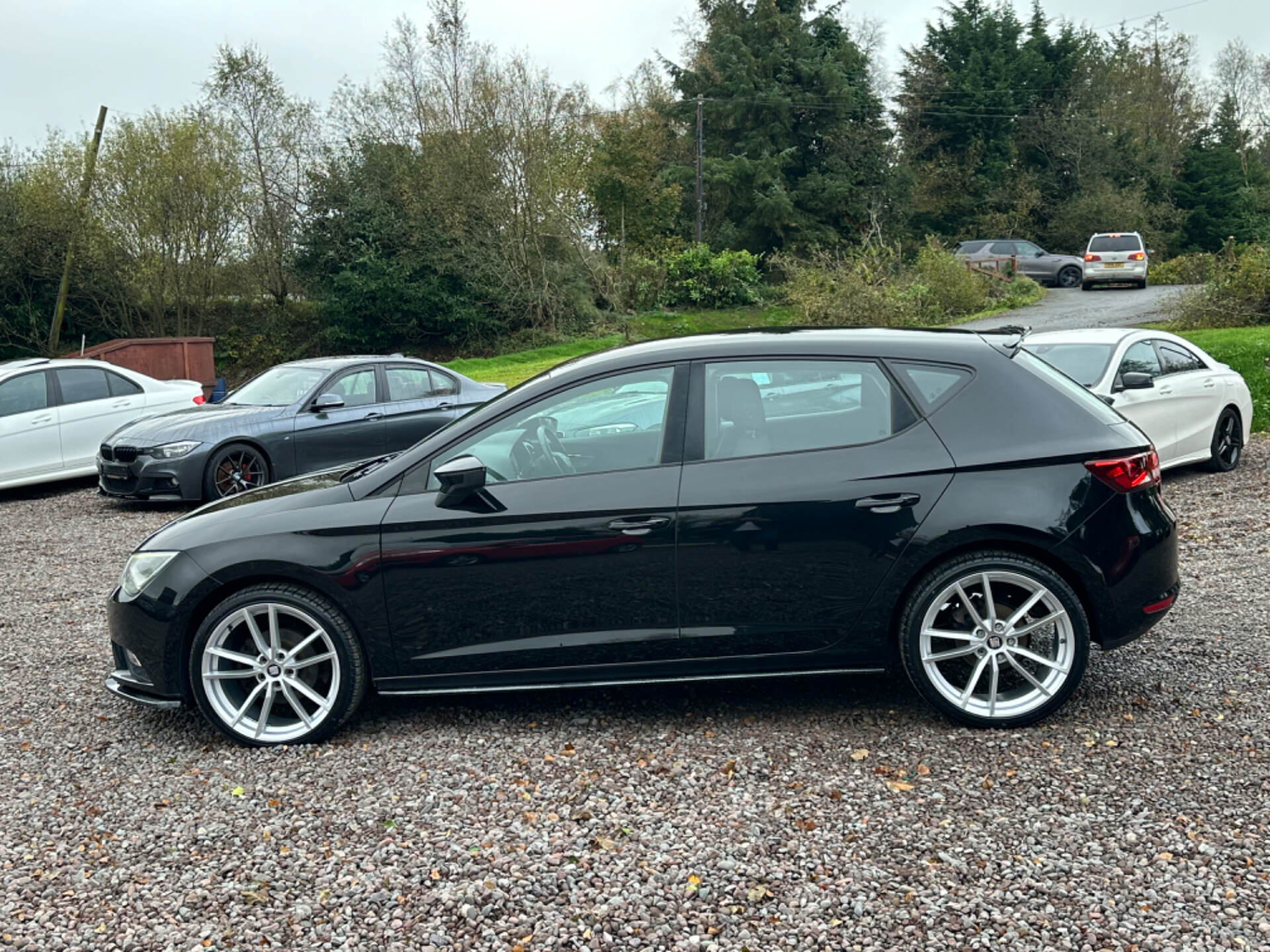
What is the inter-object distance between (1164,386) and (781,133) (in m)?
34.5

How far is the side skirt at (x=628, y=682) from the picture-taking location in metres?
4.40

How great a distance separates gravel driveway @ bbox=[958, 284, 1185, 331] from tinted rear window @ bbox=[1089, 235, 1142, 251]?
1312mm

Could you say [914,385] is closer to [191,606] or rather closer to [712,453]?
[712,453]

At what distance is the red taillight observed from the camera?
4.33m

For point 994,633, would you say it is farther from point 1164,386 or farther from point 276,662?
point 1164,386

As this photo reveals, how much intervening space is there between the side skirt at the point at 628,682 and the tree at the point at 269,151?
28.6m

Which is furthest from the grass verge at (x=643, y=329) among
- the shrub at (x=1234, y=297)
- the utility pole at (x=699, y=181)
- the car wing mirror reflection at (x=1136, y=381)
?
the car wing mirror reflection at (x=1136, y=381)

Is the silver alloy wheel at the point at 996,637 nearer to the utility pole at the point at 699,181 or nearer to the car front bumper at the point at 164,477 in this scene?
the car front bumper at the point at 164,477

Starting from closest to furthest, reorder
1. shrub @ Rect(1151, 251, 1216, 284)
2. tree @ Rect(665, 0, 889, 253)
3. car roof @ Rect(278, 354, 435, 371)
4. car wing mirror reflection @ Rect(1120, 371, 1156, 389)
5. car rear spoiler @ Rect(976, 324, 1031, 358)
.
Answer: car rear spoiler @ Rect(976, 324, 1031, 358), car wing mirror reflection @ Rect(1120, 371, 1156, 389), car roof @ Rect(278, 354, 435, 371), shrub @ Rect(1151, 251, 1216, 284), tree @ Rect(665, 0, 889, 253)

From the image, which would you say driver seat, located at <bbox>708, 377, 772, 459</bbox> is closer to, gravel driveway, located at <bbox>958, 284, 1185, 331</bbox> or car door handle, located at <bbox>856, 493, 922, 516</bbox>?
car door handle, located at <bbox>856, 493, 922, 516</bbox>


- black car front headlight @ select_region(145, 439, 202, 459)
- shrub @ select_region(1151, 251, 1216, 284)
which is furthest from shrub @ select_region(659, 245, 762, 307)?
black car front headlight @ select_region(145, 439, 202, 459)

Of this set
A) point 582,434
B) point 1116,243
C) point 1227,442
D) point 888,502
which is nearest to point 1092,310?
point 1116,243

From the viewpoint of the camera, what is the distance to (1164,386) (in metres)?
9.88

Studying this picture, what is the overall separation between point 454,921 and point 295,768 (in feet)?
4.48
